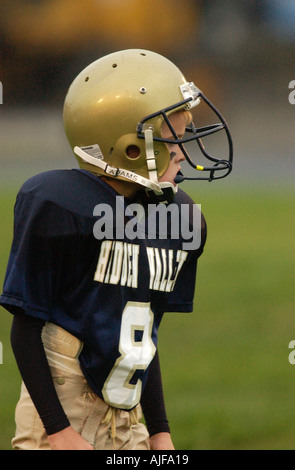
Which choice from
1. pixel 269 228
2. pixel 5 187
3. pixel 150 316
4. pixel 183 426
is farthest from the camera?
pixel 5 187

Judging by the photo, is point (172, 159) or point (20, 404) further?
point (172, 159)

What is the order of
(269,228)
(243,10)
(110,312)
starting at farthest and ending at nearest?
(243,10), (269,228), (110,312)

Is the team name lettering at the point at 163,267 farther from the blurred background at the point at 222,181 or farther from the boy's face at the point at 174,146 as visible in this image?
the blurred background at the point at 222,181

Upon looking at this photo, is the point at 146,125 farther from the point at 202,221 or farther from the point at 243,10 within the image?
the point at 243,10

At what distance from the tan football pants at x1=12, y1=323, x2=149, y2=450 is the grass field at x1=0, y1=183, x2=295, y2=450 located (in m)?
1.83

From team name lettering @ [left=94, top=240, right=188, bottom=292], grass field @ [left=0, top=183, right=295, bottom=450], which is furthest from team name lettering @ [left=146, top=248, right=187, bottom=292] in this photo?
grass field @ [left=0, top=183, right=295, bottom=450]

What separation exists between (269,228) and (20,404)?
9582 millimetres

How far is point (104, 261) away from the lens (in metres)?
2.30

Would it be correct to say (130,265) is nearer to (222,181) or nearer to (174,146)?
(174,146)

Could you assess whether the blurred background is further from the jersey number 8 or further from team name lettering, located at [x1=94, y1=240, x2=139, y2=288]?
team name lettering, located at [x1=94, y1=240, x2=139, y2=288]

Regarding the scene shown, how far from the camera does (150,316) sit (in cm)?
245

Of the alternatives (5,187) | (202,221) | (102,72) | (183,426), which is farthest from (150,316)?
(5,187)

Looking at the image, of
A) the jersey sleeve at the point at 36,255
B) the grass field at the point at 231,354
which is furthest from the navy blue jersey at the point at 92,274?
the grass field at the point at 231,354

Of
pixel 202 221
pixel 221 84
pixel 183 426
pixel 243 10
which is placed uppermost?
pixel 243 10
